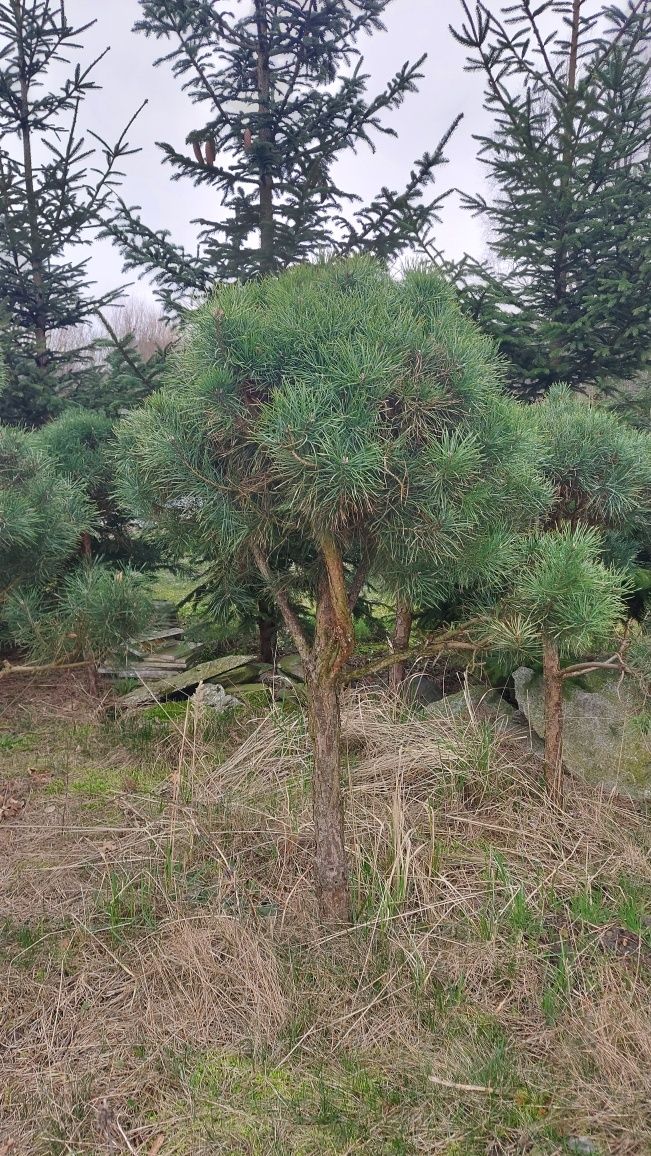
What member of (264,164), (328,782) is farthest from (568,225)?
(328,782)

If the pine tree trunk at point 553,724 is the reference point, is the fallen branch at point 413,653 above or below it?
above

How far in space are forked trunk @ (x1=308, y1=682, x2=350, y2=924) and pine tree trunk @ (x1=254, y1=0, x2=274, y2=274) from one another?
4.39 metres

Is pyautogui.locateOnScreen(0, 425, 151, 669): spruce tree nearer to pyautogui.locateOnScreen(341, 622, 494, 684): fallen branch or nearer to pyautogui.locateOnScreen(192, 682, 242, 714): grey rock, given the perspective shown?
pyautogui.locateOnScreen(192, 682, 242, 714): grey rock

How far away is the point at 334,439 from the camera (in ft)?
5.41

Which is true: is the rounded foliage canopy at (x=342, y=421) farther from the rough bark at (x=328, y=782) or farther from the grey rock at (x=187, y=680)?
the grey rock at (x=187, y=680)

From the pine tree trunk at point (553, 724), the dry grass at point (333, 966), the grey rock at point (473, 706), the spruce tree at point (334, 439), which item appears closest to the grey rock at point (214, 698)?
the dry grass at point (333, 966)

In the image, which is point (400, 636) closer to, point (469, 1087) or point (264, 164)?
point (469, 1087)

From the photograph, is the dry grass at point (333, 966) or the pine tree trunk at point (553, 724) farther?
the pine tree trunk at point (553, 724)

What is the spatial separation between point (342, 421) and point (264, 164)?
15.8 ft

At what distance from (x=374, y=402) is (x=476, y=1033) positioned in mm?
1509

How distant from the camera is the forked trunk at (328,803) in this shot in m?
2.18

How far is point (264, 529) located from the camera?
6.88 feet

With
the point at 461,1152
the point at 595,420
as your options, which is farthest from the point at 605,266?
the point at 461,1152

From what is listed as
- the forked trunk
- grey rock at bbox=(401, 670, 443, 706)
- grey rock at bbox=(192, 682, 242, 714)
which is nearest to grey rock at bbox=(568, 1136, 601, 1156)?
the forked trunk
